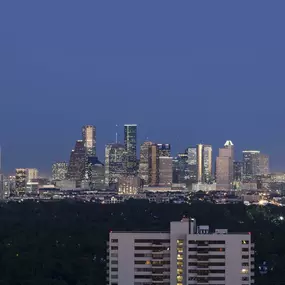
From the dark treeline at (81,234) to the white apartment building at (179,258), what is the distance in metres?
5.78

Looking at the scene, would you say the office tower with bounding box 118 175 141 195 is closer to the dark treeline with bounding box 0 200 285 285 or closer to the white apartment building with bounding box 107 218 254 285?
the dark treeline with bounding box 0 200 285 285

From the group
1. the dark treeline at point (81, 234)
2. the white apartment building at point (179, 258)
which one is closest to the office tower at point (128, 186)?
the dark treeline at point (81, 234)

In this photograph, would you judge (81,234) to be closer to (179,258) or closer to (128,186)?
(179,258)

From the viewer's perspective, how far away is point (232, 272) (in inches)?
1907

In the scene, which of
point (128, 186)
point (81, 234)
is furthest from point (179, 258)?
point (128, 186)

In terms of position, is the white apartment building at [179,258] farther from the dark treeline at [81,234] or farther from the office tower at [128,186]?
the office tower at [128,186]

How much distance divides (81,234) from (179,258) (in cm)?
2928

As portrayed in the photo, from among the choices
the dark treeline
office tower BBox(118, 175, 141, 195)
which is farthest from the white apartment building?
office tower BBox(118, 175, 141, 195)

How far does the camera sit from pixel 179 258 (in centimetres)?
4894

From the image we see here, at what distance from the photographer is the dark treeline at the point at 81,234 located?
190ft

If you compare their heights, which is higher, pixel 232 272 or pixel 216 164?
pixel 216 164

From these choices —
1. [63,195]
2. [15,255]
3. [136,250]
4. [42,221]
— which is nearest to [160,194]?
[63,195]

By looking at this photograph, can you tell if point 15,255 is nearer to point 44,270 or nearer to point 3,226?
point 44,270

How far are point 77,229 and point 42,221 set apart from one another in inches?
594
